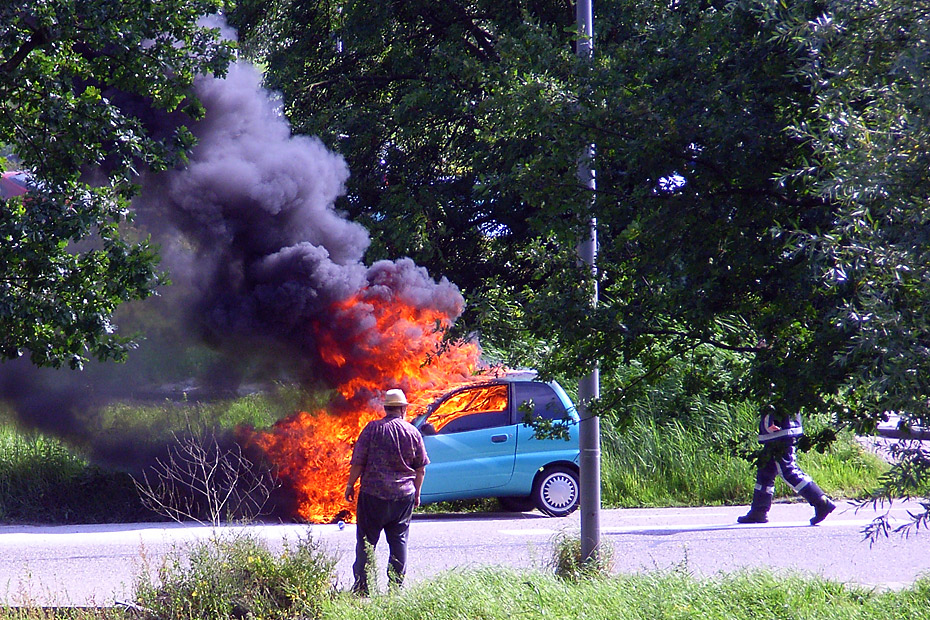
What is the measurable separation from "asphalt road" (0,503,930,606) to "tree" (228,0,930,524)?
1878 millimetres

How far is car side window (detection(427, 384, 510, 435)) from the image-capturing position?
10.2 m

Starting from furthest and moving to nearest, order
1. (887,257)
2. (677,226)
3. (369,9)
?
(369,9) → (677,226) → (887,257)

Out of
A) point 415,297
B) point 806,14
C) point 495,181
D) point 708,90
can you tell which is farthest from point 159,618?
point 415,297

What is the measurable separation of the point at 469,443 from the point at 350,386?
4.85 ft

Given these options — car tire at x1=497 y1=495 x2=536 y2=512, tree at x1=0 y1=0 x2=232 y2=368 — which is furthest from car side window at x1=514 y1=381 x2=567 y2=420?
tree at x1=0 y1=0 x2=232 y2=368

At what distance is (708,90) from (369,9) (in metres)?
11.3

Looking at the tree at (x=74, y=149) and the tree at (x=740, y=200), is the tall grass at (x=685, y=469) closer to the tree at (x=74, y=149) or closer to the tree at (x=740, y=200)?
the tree at (x=740, y=200)

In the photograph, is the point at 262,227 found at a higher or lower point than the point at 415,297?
higher

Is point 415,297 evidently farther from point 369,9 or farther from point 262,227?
point 369,9

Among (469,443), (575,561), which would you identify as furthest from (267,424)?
(575,561)

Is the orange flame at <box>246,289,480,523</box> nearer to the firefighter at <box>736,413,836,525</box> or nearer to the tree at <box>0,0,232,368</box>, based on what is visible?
the firefighter at <box>736,413,836,525</box>

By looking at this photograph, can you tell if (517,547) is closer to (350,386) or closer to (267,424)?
(350,386)

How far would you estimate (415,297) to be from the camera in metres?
10.9

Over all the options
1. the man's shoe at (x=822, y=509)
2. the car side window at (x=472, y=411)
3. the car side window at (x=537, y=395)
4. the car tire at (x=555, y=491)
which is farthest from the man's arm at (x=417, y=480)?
the man's shoe at (x=822, y=509)
